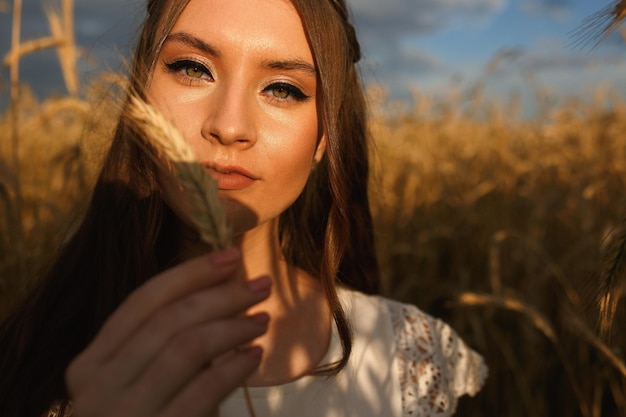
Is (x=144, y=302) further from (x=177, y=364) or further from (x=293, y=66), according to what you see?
(x=293, y=66)

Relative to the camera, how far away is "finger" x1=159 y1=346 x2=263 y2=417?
0.65 m

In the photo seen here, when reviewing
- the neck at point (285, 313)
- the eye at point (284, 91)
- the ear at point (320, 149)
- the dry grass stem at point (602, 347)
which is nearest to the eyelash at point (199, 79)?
the eye at point (284, 91)

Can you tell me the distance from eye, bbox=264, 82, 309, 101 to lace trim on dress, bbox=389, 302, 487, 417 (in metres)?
0.73

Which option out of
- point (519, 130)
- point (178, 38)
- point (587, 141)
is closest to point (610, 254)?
point (178, 38)

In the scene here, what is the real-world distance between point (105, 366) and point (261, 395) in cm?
77

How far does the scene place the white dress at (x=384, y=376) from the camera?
141cm

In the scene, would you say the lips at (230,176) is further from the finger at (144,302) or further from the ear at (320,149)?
the finger at (144,302)

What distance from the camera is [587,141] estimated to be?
3.79 meters

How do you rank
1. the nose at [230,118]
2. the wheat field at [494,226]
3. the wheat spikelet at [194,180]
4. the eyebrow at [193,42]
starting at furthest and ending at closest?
the wheat field at [494,226] → the eyebrow at [193,42] → the nose at [230,118] → the wheat spikelet at [194,180]

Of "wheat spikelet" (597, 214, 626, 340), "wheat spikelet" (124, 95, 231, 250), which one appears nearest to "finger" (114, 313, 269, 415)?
"wheat spikelet" (124, 95, 231, 250)

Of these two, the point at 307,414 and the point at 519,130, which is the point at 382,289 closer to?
the point at 307,414

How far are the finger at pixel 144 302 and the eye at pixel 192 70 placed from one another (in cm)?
69

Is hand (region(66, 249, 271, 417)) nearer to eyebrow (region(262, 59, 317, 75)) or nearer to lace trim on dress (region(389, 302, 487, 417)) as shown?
eyebrow (region(262, 59, 317, 75))

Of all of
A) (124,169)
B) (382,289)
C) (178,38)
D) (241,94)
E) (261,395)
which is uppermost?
(178,38)
